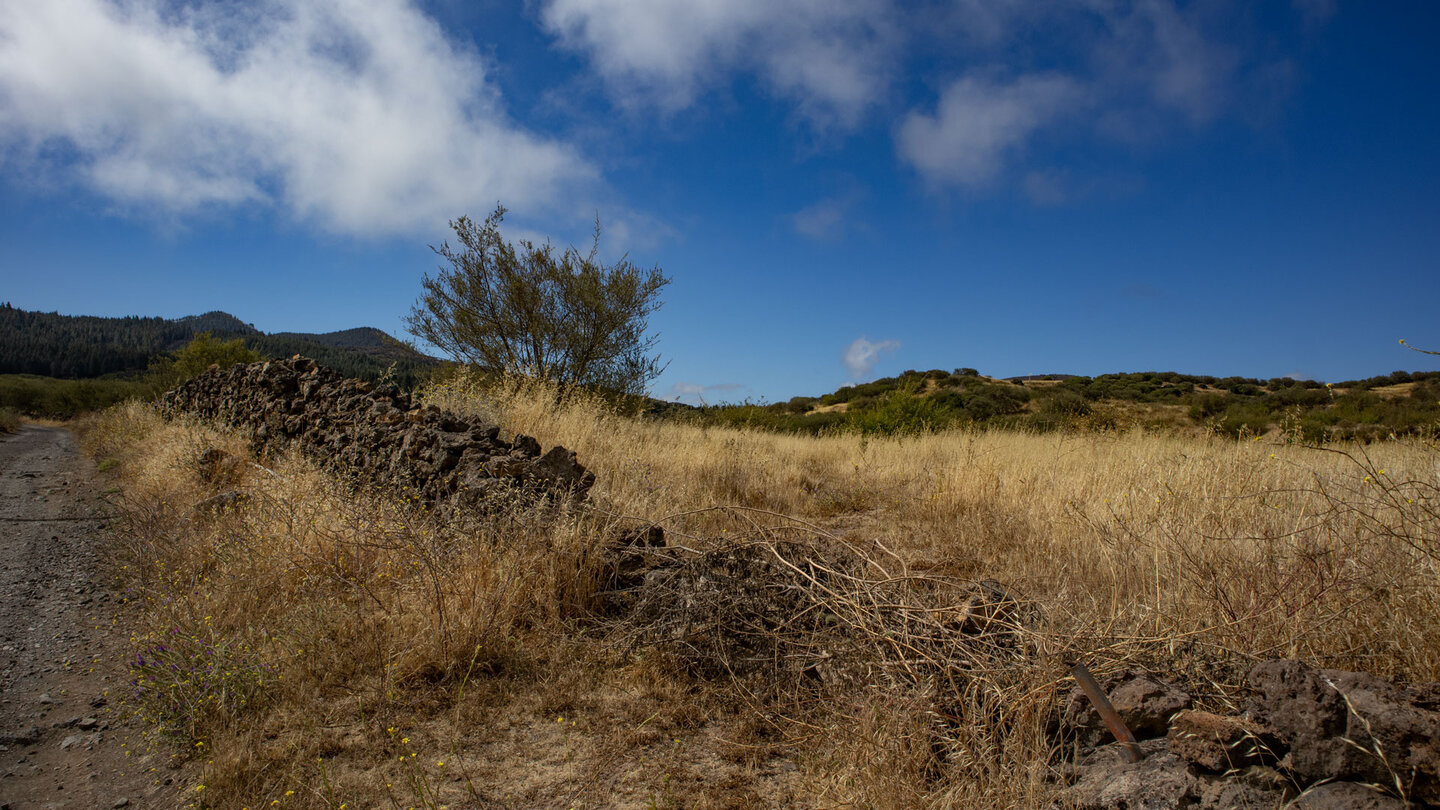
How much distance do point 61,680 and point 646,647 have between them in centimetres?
328

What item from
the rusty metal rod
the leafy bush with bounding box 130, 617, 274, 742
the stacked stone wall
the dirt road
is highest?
the stacked stone wall

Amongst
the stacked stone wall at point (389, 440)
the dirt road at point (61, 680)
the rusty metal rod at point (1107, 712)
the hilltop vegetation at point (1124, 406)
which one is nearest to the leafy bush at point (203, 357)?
the stacked stone wall at point (389, 440)

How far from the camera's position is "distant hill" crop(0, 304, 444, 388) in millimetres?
61250

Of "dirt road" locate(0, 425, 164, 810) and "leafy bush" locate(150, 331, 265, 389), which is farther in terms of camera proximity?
"leafy bush" locate(150, 331, 265, 389)

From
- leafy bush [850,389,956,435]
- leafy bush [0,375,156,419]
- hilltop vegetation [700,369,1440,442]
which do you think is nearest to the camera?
hilltop vegetation [700,369,1440,442]

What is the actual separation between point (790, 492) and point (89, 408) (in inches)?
1691

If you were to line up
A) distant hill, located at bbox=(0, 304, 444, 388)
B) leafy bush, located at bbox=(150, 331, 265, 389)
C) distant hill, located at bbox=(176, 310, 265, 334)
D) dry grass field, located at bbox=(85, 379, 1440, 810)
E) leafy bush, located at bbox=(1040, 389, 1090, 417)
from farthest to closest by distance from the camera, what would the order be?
1. distant hill, located at bbox=(176, 310, 265, 334)
2. distant hill, located at bbox=(0, 304, 444, 388)
3. leafy bush, located at bbox=(150, 331, 265, 389)
4. leafy bush, located at bbox=(1040, 389, 1090, 417)
5. dry grass field, located at bbox=(85, 379, 1440, 810)

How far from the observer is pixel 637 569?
4.04m

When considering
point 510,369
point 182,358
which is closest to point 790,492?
point 510,369

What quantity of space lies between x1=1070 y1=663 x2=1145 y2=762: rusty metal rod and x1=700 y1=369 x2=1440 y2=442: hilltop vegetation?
16.5 ft

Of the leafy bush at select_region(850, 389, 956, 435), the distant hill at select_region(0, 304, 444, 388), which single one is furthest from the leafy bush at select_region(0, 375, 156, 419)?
the leafy bush at select_region(850, 389, 956, 435)

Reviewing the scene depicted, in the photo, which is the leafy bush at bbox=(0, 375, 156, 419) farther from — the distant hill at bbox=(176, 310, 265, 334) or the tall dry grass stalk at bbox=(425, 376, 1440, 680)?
the distant hill at bbox=(176, 310, 265, 334)

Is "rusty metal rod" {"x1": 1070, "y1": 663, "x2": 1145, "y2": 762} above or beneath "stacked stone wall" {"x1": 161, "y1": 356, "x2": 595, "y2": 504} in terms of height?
beneath

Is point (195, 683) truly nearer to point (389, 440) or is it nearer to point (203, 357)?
point (389, 440)
